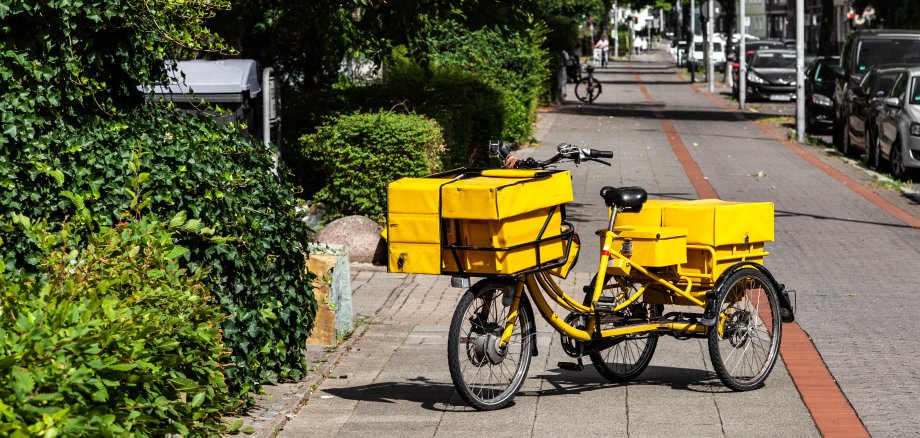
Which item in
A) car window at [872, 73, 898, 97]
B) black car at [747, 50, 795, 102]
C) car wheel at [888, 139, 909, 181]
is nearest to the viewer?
car wheel at [888, 139, 909, 181]

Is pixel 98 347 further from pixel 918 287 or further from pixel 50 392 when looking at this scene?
pixel 918 287

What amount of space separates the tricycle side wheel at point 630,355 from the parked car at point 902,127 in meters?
12.6

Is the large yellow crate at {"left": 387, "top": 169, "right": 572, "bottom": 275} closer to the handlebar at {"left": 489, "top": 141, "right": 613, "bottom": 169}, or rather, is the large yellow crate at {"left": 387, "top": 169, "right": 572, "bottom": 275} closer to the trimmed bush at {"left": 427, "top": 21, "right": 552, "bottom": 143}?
the handlebar at {"left": 489, "top": 141, "right": 613, "bottom": 169}

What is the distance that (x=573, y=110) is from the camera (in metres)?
36.8

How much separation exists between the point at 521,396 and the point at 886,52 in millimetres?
21123

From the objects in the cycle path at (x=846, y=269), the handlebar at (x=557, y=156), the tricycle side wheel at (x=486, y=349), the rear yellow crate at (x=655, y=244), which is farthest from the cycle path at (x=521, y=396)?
the handlebar at (x=557, y=156)

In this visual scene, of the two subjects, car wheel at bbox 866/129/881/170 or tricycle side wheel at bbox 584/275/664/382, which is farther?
car wheel at bbox 866/129/881/170

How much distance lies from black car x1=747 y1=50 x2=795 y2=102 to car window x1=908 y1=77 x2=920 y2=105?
19845 millimetres

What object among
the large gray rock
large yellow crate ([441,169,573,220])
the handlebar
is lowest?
the large gray rock

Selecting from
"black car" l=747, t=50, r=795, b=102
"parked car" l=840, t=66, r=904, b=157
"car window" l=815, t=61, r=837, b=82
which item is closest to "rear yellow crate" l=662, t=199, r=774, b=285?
"parked car" l=840, t=66, r=904, b=157

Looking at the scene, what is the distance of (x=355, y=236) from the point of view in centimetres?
1209

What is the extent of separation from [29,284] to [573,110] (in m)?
32.2

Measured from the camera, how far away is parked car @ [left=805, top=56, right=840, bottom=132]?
2848 cm

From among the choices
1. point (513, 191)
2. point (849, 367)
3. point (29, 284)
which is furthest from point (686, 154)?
point (29, 284)
